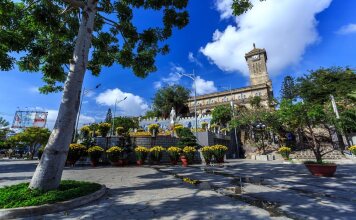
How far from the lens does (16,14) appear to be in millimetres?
7898

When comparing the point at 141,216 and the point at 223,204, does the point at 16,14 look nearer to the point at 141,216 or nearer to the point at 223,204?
the point at 141,216

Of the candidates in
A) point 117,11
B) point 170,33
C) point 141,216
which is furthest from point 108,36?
point 141,216

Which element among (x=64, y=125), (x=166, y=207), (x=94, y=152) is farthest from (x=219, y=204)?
(x=94, y=152)

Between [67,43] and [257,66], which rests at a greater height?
[257,66]

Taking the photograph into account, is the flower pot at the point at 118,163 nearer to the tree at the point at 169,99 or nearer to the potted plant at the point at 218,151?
the potted plant at the point at 218,151

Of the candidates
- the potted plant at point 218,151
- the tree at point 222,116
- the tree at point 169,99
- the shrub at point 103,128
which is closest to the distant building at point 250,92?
the tree at point 169,99

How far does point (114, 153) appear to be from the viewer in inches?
585

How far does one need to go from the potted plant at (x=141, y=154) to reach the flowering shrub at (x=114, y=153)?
47.3 inches

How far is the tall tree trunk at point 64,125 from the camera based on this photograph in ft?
16.5

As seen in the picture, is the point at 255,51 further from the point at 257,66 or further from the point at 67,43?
the point at 67,43

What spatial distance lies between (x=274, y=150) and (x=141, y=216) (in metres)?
27.0

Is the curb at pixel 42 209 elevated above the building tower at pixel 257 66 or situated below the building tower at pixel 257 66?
below

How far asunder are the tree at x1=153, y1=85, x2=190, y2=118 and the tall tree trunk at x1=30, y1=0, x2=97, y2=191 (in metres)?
43.6

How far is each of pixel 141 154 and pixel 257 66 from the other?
63.9 m
